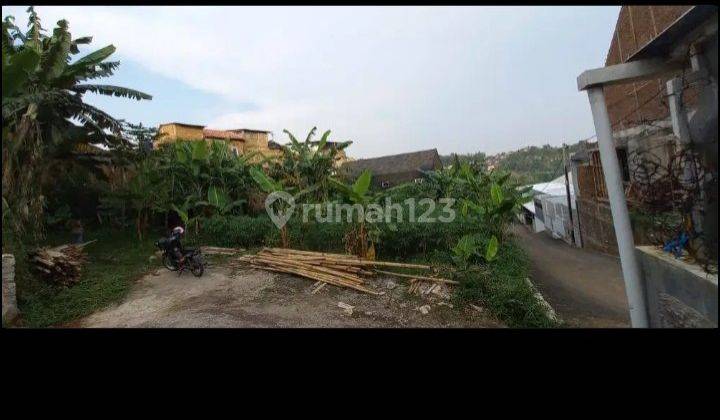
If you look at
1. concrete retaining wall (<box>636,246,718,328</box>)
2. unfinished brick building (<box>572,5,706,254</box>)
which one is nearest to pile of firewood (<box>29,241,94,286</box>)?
concrete retaining wall (<box>636,246,718,328</box>)

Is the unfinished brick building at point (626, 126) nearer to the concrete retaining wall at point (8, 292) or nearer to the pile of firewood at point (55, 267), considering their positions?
the concrete retaining wall at point (8, 292)

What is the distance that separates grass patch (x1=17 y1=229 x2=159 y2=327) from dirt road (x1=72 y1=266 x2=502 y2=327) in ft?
0.78

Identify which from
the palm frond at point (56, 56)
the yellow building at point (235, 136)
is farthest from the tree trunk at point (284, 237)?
the yellow building at point (235, 136)

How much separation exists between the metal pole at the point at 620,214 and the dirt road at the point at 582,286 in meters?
1.24

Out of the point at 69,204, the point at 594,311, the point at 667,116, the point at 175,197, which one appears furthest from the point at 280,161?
the point at 667,116

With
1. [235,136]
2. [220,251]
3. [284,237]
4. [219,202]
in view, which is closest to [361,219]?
[284,237]

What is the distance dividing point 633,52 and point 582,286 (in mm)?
4795

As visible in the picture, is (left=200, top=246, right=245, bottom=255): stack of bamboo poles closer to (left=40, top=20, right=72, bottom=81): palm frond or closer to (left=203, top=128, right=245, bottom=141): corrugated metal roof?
(left=40, top=20, right=72, bottom=81): palm frond

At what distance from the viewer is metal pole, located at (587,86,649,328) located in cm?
244

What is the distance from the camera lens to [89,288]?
4828 millimetres

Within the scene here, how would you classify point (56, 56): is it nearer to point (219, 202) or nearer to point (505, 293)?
point (219, 202)

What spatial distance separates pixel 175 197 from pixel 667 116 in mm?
10253
